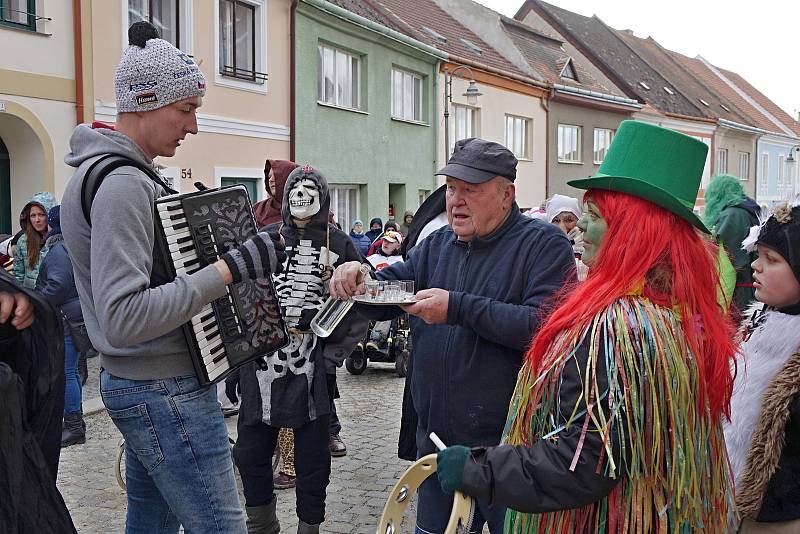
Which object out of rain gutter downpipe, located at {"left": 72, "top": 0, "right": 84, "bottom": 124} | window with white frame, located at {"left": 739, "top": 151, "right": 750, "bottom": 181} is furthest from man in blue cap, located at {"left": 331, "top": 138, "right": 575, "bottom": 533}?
window with white frame, located at {"left": 739, "top": 151, "right": 750, "bottom": 181}

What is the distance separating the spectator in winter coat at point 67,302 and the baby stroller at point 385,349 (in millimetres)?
3307

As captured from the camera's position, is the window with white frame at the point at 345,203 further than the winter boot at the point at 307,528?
Yes

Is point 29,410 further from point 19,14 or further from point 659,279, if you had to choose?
point 19,14

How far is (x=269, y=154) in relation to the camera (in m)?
14.0

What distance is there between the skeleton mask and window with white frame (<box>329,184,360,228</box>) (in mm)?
11834

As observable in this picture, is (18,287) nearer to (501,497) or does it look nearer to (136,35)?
(136,35)

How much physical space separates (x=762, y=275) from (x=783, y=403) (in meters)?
0.42

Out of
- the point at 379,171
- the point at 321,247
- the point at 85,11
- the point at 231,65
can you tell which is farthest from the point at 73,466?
the point at 379,171

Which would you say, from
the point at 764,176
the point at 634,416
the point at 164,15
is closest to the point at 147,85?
the point at 634,416

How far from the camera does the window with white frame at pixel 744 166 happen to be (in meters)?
38.0

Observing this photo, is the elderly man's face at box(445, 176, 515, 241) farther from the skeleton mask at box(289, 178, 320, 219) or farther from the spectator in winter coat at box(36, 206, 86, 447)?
the spectator in winter coat at box(36, 206, 86, 447)

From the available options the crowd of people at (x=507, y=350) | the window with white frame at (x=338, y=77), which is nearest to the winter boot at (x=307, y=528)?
the crowd of people at (x=507, y=350)

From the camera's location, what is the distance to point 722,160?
35750 millimetres

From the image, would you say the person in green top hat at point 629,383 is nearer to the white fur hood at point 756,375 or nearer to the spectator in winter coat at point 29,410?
the white fur hood at point 756,375
